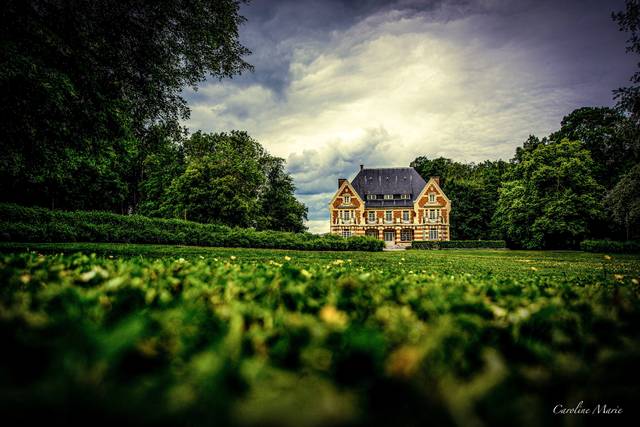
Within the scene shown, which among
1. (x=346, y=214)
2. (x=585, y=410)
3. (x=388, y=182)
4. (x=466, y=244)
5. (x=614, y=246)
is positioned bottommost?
(x=466, y=244)

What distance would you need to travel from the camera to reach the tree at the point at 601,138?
116 ft

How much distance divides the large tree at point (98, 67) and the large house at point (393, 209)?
37091 mm

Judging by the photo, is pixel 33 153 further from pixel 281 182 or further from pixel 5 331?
pixel 281 182

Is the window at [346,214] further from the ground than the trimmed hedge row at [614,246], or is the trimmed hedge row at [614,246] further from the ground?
the window at [346,214]

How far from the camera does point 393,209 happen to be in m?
47.2

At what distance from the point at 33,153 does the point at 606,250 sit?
3719 cm

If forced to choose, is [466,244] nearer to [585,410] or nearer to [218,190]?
[218,190]

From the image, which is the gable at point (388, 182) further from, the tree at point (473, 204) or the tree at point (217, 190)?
the tree at point (217, 190)

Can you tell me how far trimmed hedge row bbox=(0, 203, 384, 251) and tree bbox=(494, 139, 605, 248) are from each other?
17617 mm

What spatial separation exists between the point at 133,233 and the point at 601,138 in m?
48.9

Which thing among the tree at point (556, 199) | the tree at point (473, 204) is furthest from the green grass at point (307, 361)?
the tree at point (473, 204)

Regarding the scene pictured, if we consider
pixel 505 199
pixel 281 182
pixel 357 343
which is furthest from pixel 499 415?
pixel 281 182

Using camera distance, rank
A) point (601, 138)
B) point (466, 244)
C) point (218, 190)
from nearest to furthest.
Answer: point (218, 190)
point (466, 244)
point (601, 138)

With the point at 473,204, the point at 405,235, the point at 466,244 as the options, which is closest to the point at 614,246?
the point at 466,244
